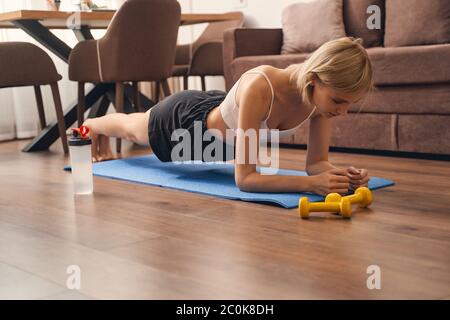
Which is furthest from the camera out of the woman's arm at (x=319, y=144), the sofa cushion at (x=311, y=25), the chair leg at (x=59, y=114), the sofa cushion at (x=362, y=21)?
the sofa cushion at (x=311, y=25)

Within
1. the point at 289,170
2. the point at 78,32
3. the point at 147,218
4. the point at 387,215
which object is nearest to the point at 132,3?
the point at 78,32

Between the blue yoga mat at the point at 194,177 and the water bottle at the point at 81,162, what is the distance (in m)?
0.23

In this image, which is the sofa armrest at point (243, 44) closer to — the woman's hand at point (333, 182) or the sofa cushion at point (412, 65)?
the sofa cushion at point (412, 65)

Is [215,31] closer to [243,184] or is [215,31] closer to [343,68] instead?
[243,184]

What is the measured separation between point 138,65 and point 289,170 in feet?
3.76

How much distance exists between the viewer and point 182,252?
149 cm

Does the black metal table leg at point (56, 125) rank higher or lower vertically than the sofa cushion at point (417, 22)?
lower

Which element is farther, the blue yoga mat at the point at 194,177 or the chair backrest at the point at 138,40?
the chair backrest at the point at 138,40

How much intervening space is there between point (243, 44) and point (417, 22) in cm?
95

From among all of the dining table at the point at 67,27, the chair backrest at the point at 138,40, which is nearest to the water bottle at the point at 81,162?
the chair backrest at the point at 138,40

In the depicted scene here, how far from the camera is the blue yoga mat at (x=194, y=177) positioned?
2018 mm

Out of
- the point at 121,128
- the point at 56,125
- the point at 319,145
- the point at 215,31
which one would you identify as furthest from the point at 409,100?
the point at 215,31

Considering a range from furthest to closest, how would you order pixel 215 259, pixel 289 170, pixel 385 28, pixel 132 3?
pixel 385 28 → pixel 132 3 → pixel 289 170 → pixel 215 259

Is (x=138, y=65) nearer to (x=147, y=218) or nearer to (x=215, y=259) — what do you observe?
(x=147, y=218)
